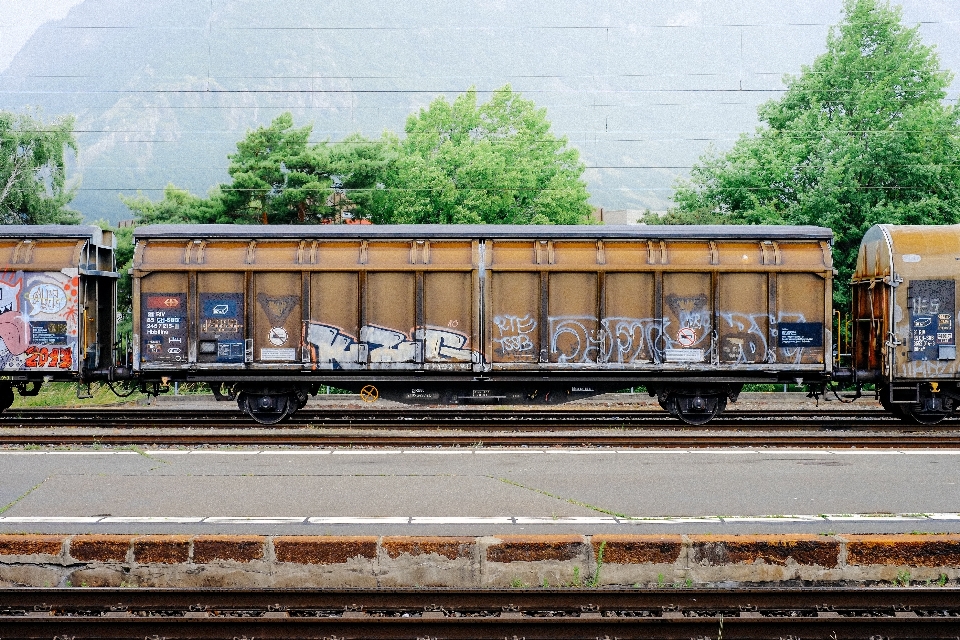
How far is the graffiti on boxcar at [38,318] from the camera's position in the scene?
50.1 feet

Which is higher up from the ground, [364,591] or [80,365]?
[80,365]

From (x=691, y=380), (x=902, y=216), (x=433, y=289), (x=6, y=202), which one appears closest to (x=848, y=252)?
(x=902, y=216)

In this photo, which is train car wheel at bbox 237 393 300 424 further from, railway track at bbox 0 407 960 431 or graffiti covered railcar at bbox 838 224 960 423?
graffiti covered railcar at bbox 838 224 960 423

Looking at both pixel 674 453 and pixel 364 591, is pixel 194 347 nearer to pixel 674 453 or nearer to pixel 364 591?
pixel 674 453

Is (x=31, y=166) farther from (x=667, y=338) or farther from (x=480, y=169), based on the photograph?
(x=667, y=338)

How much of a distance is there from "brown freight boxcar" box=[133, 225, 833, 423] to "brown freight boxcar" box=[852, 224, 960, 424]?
112cm

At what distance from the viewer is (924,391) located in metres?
15.1

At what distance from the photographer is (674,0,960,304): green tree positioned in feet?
84.6

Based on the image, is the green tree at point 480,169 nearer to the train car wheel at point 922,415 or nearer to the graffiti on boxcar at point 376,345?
the graffiti on boxcar at point 376,345

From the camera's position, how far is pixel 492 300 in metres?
14.8

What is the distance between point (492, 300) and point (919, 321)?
306 inches

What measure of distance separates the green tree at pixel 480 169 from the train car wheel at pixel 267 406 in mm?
21654

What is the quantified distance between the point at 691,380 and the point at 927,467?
15.7ft

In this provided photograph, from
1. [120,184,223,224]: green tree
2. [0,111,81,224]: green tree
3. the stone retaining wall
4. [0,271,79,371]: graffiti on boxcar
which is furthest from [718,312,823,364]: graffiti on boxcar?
[0,111,81,224]: green tree
